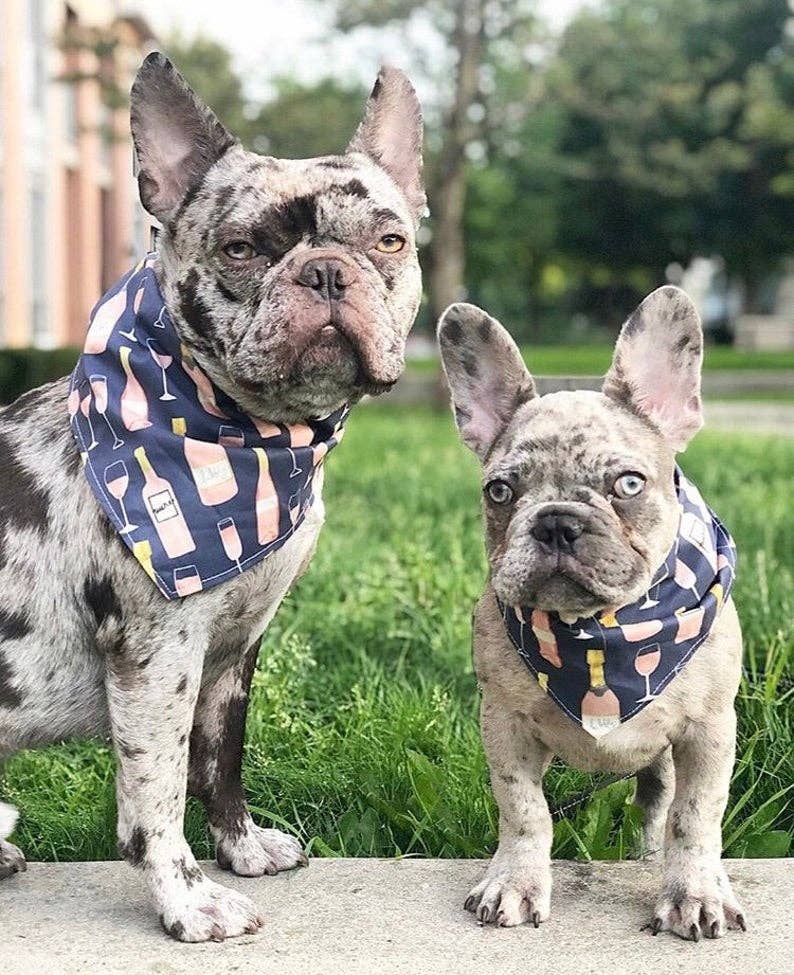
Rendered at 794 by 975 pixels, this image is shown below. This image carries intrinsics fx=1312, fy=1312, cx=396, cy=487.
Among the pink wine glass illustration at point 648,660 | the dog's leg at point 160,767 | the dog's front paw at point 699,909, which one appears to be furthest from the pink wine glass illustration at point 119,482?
the dog's front paw at point 699,909

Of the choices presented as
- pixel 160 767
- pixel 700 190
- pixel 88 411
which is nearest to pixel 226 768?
pixel 160 767

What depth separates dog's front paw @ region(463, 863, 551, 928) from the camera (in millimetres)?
3123

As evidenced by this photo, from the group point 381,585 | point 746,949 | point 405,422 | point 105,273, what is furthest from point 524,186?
point 746,949

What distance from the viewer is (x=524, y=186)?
150ft

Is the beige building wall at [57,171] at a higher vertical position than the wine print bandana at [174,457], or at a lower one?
higher

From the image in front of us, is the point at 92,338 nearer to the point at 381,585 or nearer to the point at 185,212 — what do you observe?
the point at 185,212

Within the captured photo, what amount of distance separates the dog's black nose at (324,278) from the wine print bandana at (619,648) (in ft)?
2.82

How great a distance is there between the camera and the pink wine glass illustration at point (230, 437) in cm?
315

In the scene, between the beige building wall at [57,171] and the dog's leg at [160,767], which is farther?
the beige building wall at [57,171]

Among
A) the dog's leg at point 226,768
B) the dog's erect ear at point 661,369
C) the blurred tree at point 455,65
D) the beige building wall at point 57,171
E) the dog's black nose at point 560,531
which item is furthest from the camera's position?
the beige building wall at point 57,171

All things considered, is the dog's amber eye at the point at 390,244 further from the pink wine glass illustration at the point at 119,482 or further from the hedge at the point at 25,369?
the hedge at the point at 25,369

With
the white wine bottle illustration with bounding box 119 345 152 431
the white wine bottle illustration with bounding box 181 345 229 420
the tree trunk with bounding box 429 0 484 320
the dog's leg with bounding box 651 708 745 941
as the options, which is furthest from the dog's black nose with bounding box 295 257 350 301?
the tree trunk with bounding box 429 0 484 320

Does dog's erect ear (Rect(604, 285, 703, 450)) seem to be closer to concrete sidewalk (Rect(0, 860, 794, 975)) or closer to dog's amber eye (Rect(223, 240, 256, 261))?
dog's amber eye (Rect(223, 240, 256, 261))

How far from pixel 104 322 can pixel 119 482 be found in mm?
430
